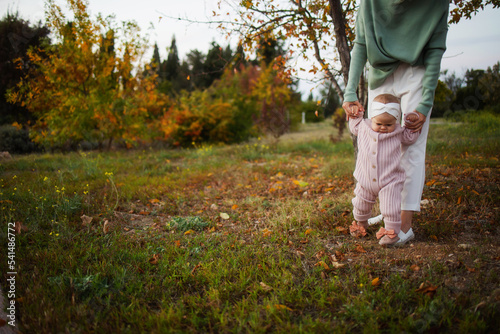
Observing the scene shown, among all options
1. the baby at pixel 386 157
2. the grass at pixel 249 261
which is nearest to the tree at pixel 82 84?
the grass at pixel 249 261

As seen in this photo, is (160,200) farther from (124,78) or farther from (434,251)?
(124,78)

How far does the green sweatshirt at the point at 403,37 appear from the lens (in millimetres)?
2248

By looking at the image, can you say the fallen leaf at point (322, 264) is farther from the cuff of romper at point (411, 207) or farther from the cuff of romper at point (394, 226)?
the cuff of romper at point (411, 207)

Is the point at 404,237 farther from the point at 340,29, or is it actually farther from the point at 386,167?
the point at 340,29

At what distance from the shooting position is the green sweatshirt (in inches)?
88.5

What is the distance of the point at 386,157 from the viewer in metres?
2.30

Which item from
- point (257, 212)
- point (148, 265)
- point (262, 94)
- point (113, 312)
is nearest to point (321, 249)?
point (257, 212)

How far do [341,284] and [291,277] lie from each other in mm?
341

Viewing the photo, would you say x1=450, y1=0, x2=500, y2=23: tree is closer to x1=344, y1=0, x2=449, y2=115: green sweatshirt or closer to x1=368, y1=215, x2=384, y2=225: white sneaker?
x1=344, y1=0, x2=449, y2=115: green sweatshirt

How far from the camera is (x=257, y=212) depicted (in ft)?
11.8

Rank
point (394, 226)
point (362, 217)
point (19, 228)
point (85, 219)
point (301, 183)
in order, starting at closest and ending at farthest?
point (394, 226)
point (362, 217)
point (19, 228)
point (85, 219)
point (301, 183)

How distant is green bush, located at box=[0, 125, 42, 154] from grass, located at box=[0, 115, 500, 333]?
458 centimetres

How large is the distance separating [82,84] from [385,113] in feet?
26.9

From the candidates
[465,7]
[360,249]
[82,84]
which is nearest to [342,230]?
[360,249]
